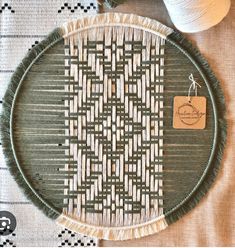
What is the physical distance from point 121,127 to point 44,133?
0.15m

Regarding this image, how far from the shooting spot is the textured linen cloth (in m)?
0.94

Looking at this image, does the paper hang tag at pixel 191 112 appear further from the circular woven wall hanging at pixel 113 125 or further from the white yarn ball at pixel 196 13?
the white yarn ball at pixel 196 13

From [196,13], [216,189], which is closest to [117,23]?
[196,13]

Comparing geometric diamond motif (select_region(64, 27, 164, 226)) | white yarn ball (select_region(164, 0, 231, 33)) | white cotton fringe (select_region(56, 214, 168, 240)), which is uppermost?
white yarn ball (select_region(164, 0, 231, 33))

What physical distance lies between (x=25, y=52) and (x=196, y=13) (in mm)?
339

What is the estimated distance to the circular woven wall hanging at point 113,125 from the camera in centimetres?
92

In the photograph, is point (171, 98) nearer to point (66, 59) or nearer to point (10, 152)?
point (66, 59)

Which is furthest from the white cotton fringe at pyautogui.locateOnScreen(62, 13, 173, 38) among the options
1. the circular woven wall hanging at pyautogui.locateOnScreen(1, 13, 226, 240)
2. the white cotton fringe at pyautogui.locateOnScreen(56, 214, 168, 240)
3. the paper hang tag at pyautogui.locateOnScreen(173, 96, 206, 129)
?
the white cotton fringe at pyautogui.locateOnScreen(56, 214, 168, 240)

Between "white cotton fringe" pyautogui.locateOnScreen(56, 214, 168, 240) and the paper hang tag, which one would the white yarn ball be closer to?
the paper hang tag

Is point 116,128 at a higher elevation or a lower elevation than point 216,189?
higher

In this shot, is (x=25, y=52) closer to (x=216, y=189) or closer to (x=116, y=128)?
(x=116, y=128)

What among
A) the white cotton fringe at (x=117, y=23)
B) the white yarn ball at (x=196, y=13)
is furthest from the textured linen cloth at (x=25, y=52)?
the white yarn ball at (x=196, y=13)

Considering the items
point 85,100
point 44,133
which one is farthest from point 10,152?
point 85,100

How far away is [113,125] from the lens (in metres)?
0.92
